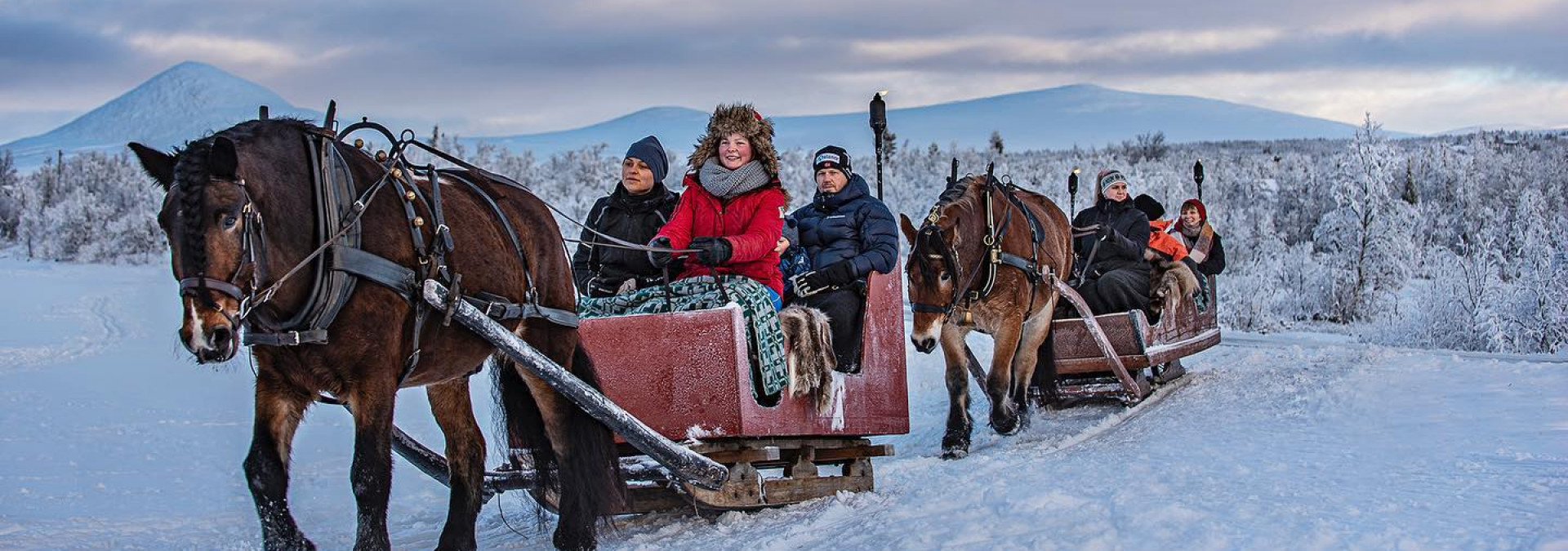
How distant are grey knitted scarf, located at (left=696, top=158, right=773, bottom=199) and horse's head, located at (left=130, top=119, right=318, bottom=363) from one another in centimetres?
249

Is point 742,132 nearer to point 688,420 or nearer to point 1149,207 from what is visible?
point 688,420

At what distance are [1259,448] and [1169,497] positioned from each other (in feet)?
5.99

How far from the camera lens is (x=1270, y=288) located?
910 inches

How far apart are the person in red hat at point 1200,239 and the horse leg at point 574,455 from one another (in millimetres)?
6649

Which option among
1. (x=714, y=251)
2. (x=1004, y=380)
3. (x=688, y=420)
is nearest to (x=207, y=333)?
(x=688, y=420)

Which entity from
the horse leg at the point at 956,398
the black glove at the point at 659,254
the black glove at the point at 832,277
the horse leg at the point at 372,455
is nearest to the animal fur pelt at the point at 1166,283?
the horse leg at the point at 956,398

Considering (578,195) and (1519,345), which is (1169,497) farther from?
(578,195)

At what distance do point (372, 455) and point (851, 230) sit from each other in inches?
149

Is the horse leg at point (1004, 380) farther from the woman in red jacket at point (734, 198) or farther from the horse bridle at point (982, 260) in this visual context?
the woman in red jacket at point (734, 198)

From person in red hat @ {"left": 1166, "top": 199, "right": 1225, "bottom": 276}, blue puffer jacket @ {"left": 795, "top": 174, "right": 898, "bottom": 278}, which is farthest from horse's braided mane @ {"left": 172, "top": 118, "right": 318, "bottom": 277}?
person in red hat @ {"left": 1166, "top": 199, "right": 1225, "bottom": 276}

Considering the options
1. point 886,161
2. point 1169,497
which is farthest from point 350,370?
point 886,161

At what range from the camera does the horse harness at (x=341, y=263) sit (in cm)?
435

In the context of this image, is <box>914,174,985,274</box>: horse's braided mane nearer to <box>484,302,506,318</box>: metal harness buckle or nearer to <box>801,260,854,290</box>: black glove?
<box>801,260,854,290</box>: black glove

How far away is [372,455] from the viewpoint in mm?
4738
